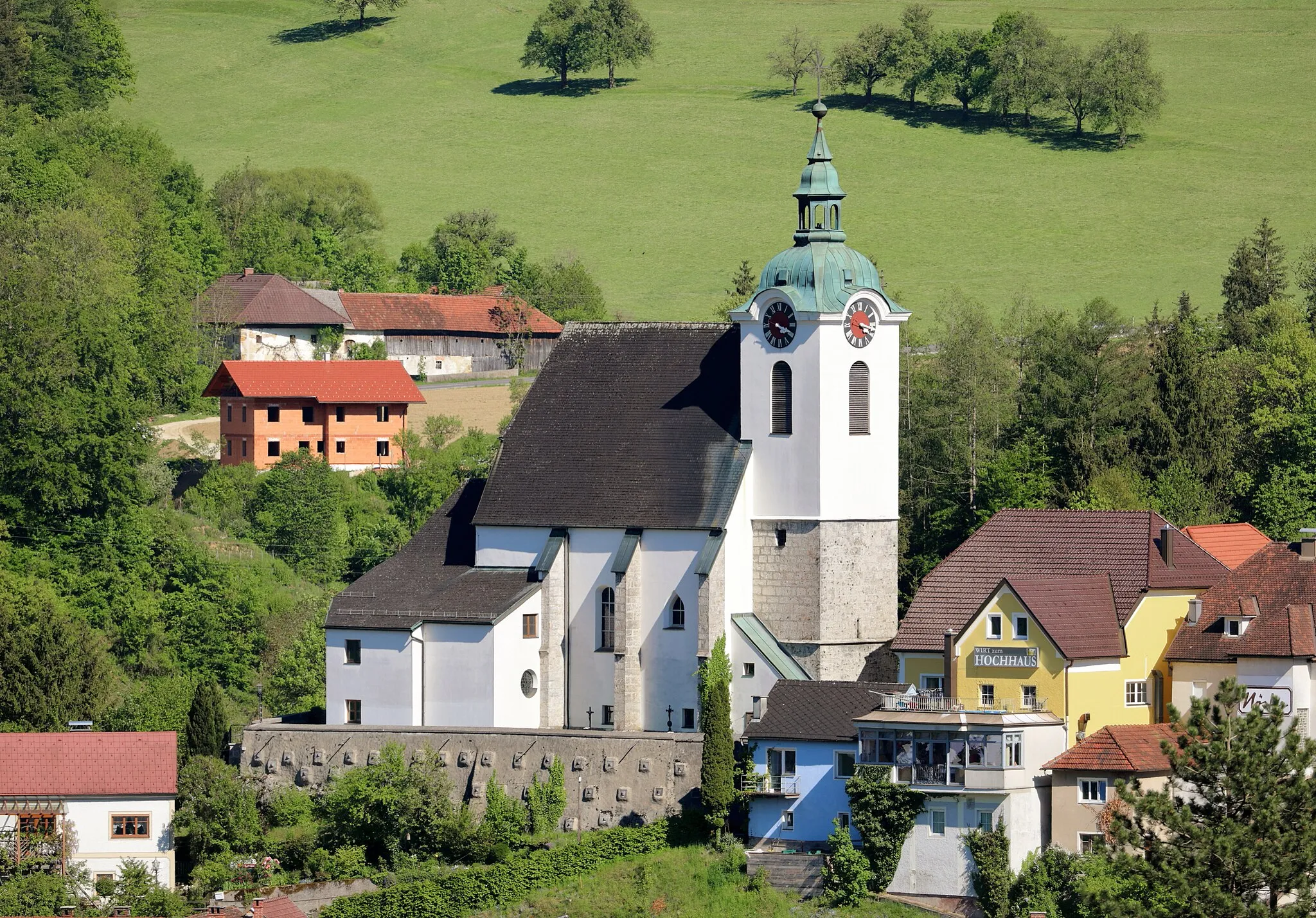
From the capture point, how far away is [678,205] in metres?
151

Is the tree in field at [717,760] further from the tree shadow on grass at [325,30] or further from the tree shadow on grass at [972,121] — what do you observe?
the tree shadow on grass at [325,30]

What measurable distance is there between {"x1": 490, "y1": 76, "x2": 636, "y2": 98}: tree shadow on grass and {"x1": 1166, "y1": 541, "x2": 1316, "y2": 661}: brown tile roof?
107m

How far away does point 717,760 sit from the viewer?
6569 centimetres

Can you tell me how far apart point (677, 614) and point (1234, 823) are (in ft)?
68.6

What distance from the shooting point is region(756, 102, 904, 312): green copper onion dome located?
71312 millimetres

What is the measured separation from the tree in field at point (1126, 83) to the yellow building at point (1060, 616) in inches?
3261

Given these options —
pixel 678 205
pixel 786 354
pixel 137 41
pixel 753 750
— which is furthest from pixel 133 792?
pixel 137 41

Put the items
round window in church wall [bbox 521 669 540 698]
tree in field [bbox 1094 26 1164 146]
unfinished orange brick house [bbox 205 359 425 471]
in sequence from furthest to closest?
tree in field [bbox 1094 26 1164 146] → unfinished orange brick house [bbox 205 359 425 471] → round window in church wall [bbox 521 669 540 698]

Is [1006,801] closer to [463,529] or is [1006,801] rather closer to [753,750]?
[753,750]

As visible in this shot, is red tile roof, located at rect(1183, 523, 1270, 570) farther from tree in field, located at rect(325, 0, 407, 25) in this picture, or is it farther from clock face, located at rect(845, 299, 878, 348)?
tree in field, located at rect(325, 0, 407, 25)

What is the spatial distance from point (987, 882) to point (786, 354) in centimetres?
1599

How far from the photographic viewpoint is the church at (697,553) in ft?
233

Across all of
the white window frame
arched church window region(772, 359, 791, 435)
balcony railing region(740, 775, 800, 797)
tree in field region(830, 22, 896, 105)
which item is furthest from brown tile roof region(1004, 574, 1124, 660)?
tree in field region(830, 22, 896, 105)

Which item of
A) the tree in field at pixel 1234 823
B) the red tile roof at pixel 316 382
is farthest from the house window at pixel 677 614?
the red tile roof at pixel 316 382
